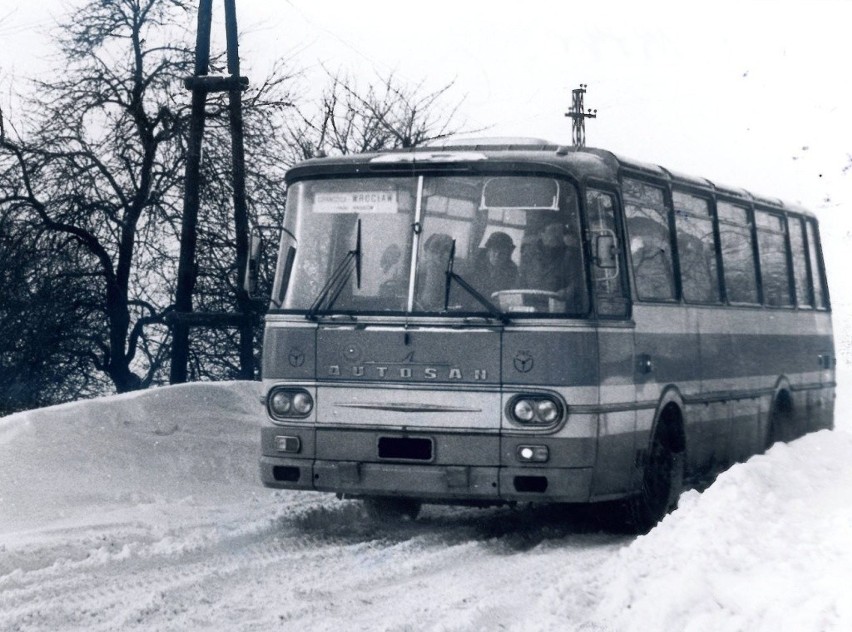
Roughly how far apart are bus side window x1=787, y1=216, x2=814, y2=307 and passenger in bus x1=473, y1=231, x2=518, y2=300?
6757 mm

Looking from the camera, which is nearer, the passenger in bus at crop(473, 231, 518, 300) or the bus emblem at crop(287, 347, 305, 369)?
the passenger in bus at crop(473, 231, 518, 300)

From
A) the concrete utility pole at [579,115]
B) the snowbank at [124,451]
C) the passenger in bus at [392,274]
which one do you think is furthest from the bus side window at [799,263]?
the concrete utility pole at [579,115]

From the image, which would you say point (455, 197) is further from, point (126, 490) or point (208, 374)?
point (208, 374)

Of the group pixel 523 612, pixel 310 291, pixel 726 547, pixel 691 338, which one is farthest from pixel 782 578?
pixel 691 338

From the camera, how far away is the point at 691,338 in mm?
13133

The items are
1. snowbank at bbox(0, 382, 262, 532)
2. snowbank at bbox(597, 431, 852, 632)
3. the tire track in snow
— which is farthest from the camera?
snowbank at bbox(0, 382, 262, 532)

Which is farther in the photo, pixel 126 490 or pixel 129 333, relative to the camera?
pixel 129 333

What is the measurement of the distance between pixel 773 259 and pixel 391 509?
555cm

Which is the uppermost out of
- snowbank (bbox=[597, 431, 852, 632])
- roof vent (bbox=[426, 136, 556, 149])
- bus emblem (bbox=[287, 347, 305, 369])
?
roof vent (bbox=[426, 136, 556, 149])

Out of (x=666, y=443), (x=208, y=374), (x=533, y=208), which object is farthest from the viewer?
(x=208, y=374)

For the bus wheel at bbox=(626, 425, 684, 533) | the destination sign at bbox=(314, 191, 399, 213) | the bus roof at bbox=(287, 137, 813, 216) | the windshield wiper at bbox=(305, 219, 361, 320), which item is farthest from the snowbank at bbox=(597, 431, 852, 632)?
the destination sign at bbox=(314, 191, 399, 213)

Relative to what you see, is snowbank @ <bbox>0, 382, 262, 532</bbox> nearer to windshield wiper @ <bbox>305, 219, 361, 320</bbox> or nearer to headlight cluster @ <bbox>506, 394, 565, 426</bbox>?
windshield wiper @ <bbox>305, 219, 361, 320</bbox>

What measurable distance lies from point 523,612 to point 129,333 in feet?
75.5

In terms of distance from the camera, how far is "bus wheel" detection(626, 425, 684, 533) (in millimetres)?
11977
